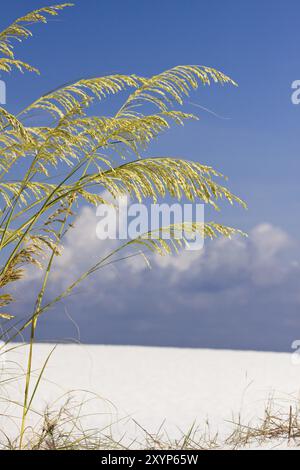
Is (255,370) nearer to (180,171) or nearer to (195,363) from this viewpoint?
(195,363)

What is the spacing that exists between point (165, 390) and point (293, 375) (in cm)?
171

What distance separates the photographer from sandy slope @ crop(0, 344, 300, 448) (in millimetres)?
4762

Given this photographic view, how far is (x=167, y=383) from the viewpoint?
20.6 feet

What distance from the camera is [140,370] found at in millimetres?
7016

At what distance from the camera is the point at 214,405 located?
5.28 meters

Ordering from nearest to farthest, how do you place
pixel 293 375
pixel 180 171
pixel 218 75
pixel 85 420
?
pixel 180 171 < pixel 218 75 < pixel 85 420 < pixel 293 375

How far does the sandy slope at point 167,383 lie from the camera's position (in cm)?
476

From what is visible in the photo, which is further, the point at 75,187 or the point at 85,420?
the point at 85,420

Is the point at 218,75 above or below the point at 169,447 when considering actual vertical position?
above

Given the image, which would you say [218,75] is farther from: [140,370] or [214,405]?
[140,370]

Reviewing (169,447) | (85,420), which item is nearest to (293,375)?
(85,420)

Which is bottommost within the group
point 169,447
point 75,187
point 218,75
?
point 169,447

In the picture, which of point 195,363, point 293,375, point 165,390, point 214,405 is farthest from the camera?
point 195,363

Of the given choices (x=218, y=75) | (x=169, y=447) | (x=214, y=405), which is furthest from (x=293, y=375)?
(x=218, y=75)
